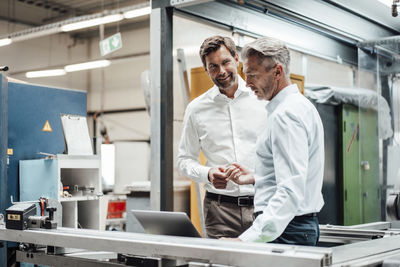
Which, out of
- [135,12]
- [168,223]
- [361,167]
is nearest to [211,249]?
[168,223]

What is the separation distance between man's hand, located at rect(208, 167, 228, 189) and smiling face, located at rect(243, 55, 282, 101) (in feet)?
2.07

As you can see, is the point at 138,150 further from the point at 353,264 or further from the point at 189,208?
the point at 353,264

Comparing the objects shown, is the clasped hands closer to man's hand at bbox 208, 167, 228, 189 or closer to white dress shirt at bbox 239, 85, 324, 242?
man's hand at bbox 208, 167, 228, 189

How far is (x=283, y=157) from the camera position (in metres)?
1.70

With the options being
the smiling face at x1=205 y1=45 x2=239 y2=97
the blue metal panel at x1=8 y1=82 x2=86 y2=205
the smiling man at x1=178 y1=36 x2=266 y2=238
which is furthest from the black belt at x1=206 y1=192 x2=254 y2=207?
the blue metal panel at x1=8 y1=82 x2=86 y2=205

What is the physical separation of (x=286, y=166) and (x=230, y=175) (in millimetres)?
665

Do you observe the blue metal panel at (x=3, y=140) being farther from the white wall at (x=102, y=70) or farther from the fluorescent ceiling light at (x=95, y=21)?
the white wall at (x=102, y=70)

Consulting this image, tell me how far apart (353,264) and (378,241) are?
54cm

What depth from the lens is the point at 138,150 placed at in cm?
1132

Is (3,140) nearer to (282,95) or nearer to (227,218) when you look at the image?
(227,218)

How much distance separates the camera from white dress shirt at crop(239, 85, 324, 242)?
5.40 feet

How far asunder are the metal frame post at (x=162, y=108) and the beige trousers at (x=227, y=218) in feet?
2.72

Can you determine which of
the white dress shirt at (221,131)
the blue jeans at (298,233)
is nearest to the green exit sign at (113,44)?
the white dress shirt at (221,131)

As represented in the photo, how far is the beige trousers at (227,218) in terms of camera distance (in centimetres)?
259
